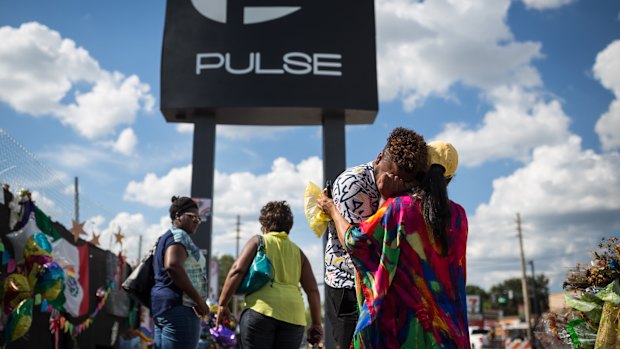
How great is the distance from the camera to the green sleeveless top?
3551mm

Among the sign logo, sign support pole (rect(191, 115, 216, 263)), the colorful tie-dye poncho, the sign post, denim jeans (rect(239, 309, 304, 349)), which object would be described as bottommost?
denim jeans (rect(239, 309, 304, 349))

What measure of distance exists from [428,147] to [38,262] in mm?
4420

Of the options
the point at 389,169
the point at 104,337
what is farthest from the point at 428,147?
the point at 104,337

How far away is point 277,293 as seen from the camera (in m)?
3.61

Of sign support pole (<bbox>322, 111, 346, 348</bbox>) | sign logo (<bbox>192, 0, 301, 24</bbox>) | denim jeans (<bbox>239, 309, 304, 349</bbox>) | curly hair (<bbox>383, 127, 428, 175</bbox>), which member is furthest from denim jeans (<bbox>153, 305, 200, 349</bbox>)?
sign logo (<bbox>192, 0, 301, 24</bbox>)

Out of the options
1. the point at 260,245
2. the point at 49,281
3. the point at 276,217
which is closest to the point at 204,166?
the point at 49,281

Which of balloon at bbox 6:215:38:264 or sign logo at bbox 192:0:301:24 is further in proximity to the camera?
sign logo at bbox 192:0:301:24

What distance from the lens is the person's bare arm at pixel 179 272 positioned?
3.70 metres

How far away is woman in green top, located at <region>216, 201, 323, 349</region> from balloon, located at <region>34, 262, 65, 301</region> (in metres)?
2.60

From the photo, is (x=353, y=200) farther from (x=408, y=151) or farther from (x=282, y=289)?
(x=282, y=289)

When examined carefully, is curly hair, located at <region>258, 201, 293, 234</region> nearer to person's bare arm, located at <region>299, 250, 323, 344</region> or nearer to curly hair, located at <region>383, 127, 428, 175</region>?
person's bare arm, located at <region>299, 250, 323, 344</region>

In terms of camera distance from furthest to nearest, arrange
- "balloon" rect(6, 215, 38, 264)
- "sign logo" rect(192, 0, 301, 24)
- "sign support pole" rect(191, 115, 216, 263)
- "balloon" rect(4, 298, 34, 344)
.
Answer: "sign logo" rect(192, 0, 301, 24) < "sign support pole" rect(191, 115, 216, 263) < "balloon" rect(6, 215, 38, 264) < "balloon" rect(4, 298, 34, 344)

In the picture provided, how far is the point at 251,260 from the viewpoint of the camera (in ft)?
12.1

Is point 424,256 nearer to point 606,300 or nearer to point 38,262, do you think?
point 606,300
